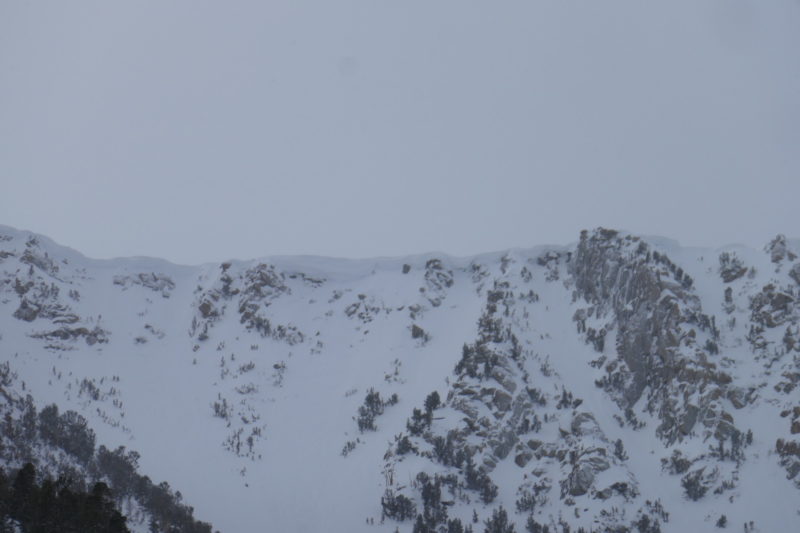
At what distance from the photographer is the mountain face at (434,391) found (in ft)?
333

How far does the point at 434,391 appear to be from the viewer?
12300 cm

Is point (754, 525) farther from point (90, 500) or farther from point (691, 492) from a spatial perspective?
point (90, 500)

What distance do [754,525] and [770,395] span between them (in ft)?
76.1

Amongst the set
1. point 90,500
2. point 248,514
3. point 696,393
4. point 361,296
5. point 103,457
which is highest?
point 361,296

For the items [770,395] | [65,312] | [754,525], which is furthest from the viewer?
[65,312]

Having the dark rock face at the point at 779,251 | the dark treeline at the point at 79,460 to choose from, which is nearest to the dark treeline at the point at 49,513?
the dark treeline at the point at 79,460

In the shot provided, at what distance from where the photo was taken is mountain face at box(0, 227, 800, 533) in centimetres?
10162

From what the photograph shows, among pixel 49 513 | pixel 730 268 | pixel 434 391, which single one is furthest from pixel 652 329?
pixel 49 513

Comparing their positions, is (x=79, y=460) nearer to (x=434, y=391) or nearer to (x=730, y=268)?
(x=434, y=391)

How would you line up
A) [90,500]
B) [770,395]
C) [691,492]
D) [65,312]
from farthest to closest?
[65,312]
[770,395]
[691,492]
[90,500]

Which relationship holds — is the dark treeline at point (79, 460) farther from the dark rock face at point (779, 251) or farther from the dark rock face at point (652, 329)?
the dark rock face at point (779, 251)

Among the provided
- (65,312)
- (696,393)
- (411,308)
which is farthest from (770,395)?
(65,312)

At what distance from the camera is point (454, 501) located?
106 metres

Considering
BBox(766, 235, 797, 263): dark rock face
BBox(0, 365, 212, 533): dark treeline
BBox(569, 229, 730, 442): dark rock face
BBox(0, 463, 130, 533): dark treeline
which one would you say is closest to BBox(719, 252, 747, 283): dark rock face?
BBox(766, 235, 797, 263): dark rock face
